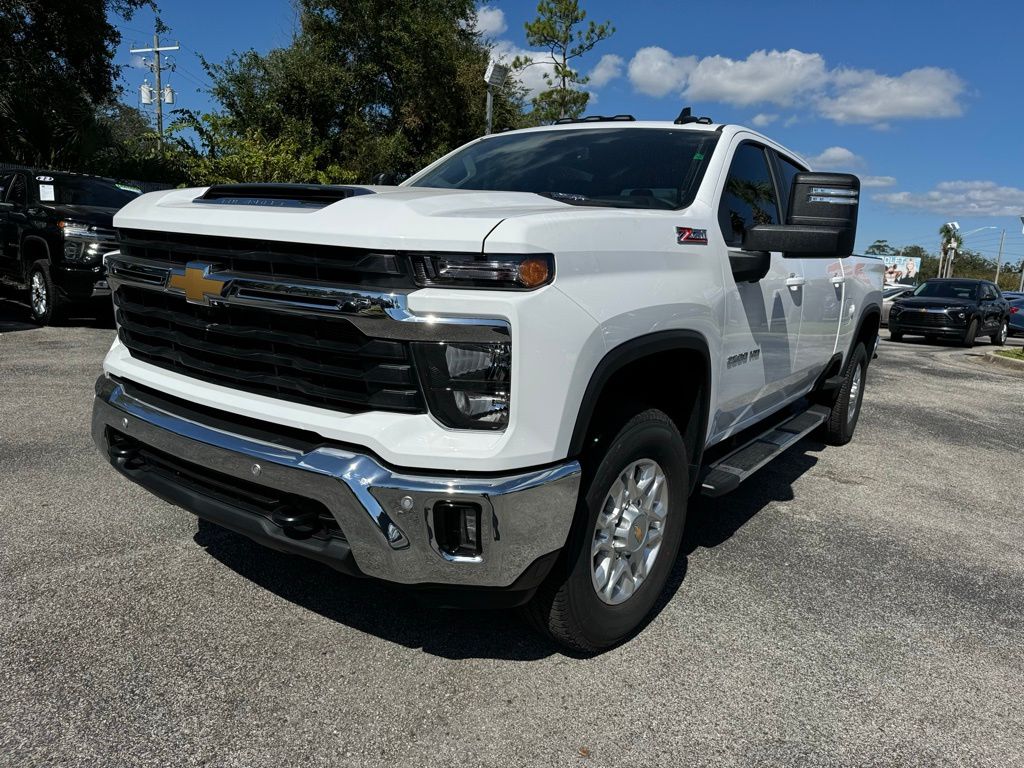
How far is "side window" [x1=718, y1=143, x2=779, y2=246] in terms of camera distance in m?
3.37

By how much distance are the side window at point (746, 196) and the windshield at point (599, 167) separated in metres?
0.18

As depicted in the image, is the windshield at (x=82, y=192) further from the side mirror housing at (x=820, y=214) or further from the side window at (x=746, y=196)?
the side mirror housing at (x=820, y=214)

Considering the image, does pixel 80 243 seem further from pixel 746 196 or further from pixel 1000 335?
pixel 1000 335

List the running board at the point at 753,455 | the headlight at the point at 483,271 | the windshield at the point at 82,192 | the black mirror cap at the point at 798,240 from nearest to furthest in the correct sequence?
the headlight at the point at 483,271 → the black mirror cap at the point at 798,240 → the running board at the point at 753,455 → the windshield at the point at 82,192

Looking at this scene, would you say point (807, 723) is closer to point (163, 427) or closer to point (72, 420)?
point (163, 427)

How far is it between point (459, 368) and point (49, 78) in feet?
66.4

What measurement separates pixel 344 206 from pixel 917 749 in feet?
7.83

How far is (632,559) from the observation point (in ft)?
9.13

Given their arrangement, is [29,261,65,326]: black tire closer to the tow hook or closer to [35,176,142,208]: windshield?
[35,176,142,208]: windshield

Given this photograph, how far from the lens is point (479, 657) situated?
271cm

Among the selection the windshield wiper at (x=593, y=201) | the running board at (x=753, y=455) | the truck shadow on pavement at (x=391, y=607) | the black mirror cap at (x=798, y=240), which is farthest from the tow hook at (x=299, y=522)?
the black mirror cap at (x=798, y=240)

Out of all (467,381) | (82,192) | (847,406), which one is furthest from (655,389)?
(82,192)

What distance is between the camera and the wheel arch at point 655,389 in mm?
2337

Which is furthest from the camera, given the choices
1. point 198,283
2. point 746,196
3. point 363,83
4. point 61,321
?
point 363,83
